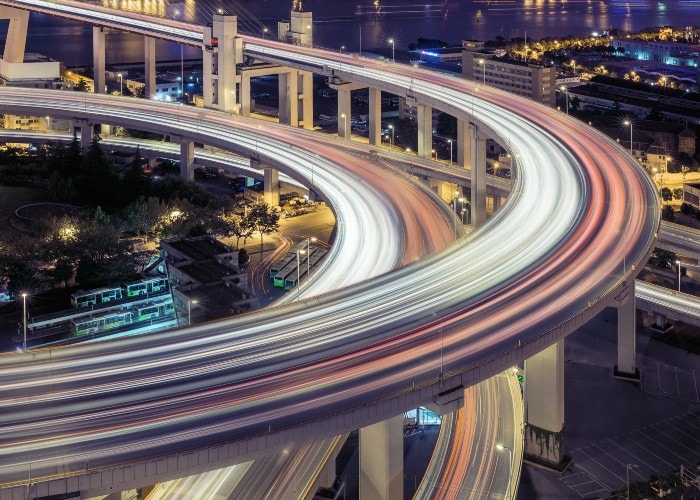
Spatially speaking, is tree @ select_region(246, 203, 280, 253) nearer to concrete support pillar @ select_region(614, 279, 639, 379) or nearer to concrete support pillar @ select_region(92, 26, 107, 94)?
concrete support pillar @ select_region(614, 279, 639, 379)

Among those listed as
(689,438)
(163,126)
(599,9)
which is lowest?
(689,438)

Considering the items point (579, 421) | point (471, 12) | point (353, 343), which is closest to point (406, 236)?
point (579, 421)

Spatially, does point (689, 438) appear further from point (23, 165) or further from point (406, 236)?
point (23, 165)

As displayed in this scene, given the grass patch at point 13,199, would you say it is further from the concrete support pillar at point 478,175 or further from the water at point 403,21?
the water at point 403,21

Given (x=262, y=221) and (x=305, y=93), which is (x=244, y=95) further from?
(x=262, y=221)

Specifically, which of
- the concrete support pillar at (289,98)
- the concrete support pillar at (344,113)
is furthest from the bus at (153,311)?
the concrete support pillar at (289,98)

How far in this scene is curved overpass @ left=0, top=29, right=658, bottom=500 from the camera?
7656mm

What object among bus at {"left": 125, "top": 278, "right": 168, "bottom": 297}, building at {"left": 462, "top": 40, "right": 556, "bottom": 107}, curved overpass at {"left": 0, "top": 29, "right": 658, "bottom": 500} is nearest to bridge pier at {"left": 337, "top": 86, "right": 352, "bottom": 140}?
building at {"left": 462, "top": 40, "right": 556, "bottom": 107}

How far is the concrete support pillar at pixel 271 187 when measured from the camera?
2141 centimetres

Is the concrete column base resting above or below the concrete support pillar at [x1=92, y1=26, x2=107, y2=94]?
below

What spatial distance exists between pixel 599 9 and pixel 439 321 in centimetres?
7035

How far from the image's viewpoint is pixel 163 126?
2214 cm

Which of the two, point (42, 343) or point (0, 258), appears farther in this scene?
point (0, 258)

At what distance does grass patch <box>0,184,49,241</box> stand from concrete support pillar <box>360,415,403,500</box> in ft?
37.9
